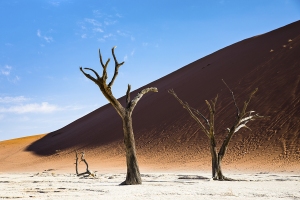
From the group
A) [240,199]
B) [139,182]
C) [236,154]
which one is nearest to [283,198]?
[240,199]

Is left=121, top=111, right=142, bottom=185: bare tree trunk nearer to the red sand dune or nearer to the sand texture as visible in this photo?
the sand texture

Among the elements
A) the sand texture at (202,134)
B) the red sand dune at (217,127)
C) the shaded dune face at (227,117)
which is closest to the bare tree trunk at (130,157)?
the sand texture at (202,134)

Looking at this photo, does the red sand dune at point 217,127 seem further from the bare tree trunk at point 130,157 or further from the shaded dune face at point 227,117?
the bare tree trunk at point 130,157

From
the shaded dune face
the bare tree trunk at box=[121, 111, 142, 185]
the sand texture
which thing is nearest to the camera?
the bare tree trunk at box=[121, 111, 142, 185]

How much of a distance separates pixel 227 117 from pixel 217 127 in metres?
1.26

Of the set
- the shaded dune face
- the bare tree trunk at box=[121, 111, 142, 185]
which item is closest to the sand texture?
the shaded dune face

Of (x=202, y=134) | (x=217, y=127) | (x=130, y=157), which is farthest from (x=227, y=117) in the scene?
(x=130, y=157)

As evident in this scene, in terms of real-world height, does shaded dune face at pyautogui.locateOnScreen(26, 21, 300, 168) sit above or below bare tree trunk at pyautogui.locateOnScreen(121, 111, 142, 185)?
above

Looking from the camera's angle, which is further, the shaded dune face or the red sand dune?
the shaded dune face

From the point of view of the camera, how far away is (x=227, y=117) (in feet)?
Result: 92.3

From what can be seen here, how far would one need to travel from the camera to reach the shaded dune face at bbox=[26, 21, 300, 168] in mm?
23594

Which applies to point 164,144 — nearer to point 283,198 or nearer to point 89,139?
point 89,139

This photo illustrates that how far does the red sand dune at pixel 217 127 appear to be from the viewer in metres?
23.1

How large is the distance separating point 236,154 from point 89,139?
18318 millimetres
